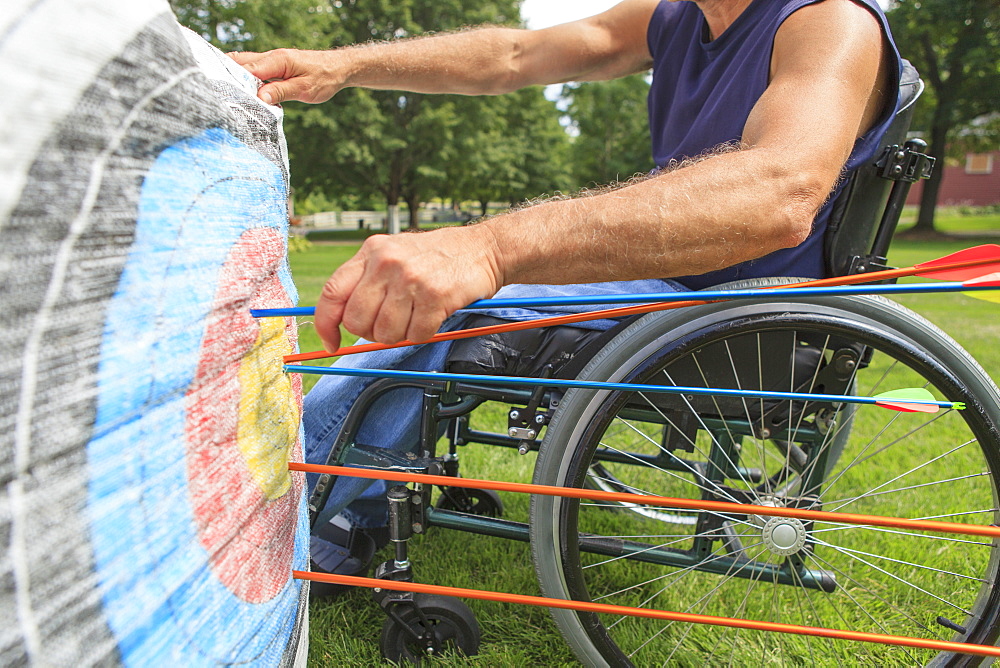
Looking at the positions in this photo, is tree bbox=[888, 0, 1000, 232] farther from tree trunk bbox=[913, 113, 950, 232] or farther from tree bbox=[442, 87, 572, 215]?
tree bbox=[442, 87, 572, 215]

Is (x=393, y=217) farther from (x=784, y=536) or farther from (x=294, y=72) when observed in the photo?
(x=784, y=536)

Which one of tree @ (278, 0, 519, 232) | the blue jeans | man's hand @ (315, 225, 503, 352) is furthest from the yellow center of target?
tree @ (278, 0, 519, 232)

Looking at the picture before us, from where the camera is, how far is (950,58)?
2202cm

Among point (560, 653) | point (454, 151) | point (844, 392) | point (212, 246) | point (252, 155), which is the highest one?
A: point (454, 151)

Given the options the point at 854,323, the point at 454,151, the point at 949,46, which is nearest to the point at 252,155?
the point at 854,323

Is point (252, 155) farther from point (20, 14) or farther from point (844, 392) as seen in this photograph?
point (844, 392)

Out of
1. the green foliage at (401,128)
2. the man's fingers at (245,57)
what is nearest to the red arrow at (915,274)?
the man's fingers at (245,57)

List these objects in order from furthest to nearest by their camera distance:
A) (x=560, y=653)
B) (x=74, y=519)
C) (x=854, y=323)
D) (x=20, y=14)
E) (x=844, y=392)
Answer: (x=560, y=653)
(x=844, y=392)
(x=854, y=323)
(x=74, y=519)
(x=20, y=14)

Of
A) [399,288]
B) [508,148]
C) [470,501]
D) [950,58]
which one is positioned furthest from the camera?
[508,148]

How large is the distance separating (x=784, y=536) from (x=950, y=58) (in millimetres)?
26931

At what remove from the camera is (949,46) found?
22.5 metres

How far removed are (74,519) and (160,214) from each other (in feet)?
1.15

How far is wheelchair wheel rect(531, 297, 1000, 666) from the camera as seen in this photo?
128 cm

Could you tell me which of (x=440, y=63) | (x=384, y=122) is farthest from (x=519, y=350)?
(x=384, y=122)
